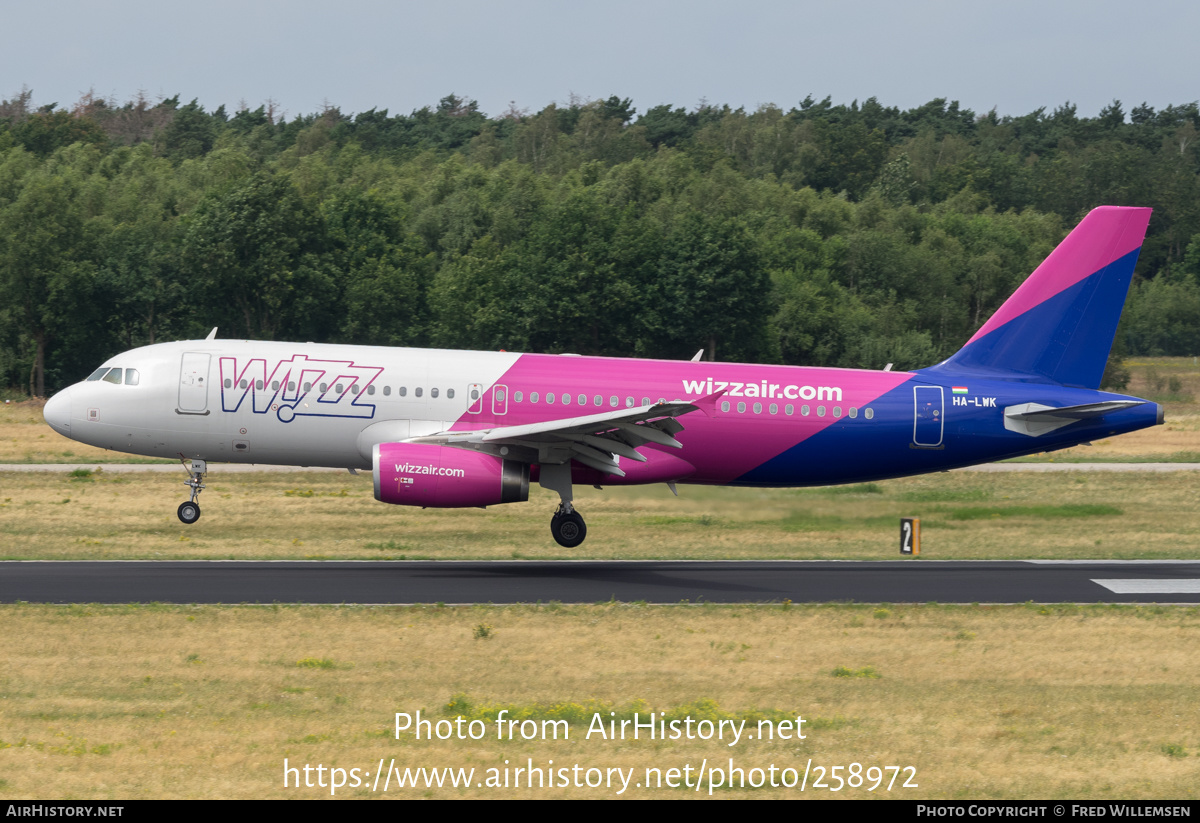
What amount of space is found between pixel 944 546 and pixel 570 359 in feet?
33.5

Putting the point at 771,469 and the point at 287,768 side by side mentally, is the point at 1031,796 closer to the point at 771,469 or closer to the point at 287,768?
the point at 287,768

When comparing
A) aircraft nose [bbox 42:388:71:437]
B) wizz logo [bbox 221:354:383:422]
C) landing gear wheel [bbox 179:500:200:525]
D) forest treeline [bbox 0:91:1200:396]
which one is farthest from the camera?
forest treeline [bbox 0:91:1200:396]

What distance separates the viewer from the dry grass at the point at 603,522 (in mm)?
29516

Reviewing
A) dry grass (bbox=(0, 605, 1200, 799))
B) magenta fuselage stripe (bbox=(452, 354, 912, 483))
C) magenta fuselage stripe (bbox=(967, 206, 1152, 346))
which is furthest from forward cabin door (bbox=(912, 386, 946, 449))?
dry grass (bbox=(0, 605, 1200, 799))

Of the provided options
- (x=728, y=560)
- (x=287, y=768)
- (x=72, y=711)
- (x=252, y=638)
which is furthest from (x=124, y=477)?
(x=287, y=768)

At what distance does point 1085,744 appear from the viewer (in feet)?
45.8

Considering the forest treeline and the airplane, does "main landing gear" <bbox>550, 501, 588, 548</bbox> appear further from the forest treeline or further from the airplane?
the forest treeline

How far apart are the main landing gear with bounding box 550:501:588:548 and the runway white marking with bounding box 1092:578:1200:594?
1052cm

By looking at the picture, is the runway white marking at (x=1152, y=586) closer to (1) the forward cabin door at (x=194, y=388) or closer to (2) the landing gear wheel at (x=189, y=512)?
(1) the forward cabin door at (x=194, y=388)

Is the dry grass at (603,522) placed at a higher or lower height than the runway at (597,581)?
higher

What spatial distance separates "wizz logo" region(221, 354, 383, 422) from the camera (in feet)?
90.8

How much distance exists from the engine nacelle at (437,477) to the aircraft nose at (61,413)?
7663mm

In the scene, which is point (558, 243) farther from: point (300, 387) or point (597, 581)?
point (597, 581)

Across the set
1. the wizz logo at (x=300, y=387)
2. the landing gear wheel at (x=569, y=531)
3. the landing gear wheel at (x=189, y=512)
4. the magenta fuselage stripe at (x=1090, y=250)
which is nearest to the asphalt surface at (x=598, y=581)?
the landing gear wheel at (x=569, y=531)
